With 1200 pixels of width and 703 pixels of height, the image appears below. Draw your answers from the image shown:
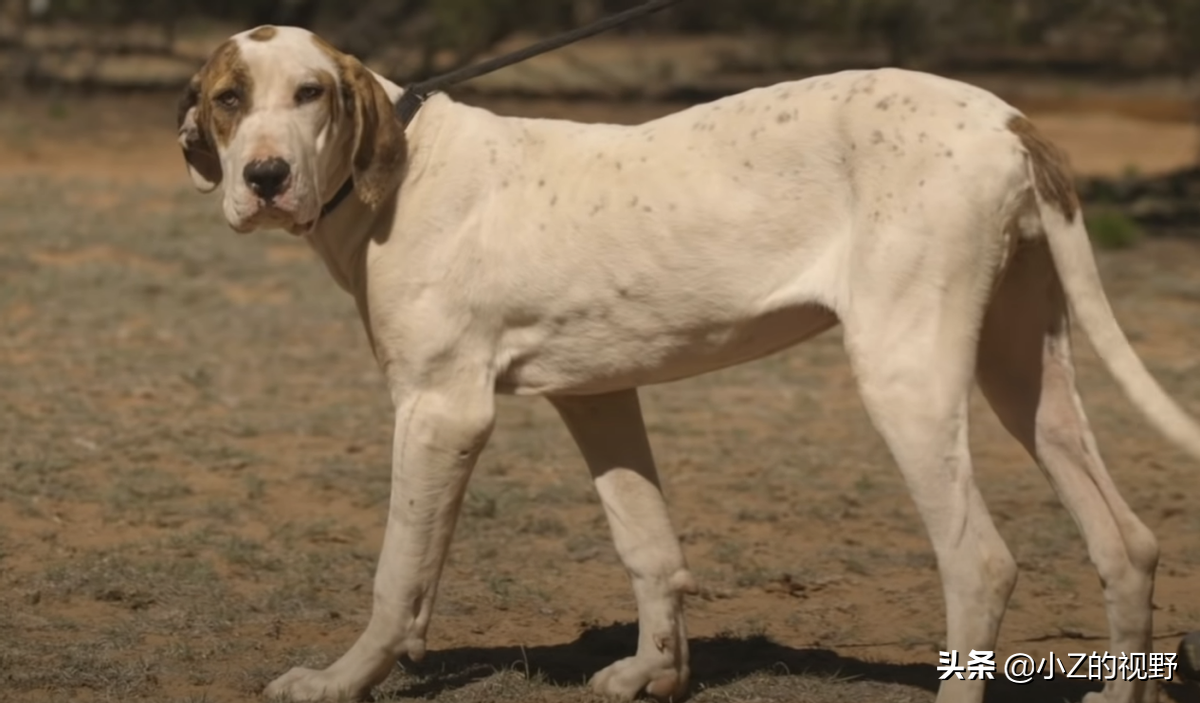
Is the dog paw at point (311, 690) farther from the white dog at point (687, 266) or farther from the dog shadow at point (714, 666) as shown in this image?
the dog shadow at point (714, 666)

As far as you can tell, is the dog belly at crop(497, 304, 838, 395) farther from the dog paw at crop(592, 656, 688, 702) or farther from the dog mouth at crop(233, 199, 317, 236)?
the dog paw at crop(592, 656, 688, 702)

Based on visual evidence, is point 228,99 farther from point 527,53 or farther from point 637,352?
point 637,352

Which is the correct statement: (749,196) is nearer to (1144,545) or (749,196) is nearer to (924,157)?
(924,157)

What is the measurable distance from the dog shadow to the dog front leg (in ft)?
0.94

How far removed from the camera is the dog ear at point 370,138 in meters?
5.09

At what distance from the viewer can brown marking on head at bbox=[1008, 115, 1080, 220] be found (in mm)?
Result: 4719

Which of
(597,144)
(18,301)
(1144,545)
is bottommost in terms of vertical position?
(18,301)

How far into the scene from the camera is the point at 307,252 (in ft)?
44.9

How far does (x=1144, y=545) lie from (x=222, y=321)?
7399 millimetres

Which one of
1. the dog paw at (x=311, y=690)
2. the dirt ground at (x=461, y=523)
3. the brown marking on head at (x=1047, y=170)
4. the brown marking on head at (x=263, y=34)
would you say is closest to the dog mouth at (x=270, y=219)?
the brown marking on head at (x=263, y=34)

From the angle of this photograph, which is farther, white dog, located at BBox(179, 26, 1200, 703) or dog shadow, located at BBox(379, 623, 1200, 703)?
dog shadow, located at BBox(379, 623, 1200, 703)

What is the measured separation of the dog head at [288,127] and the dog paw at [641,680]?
1.51m

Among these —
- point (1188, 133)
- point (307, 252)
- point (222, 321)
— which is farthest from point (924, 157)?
point (1188, 133)

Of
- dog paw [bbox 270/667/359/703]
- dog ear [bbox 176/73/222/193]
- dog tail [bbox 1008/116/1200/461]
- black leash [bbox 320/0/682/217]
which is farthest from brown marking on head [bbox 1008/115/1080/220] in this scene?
dog paw [bbox 270/667/359/703]
